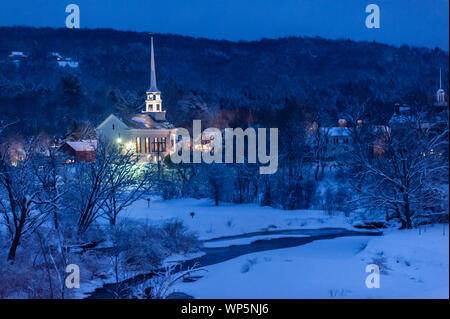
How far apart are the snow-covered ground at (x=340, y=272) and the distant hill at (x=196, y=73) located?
39.7 m

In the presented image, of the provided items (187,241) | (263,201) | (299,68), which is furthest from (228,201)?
(299,68)

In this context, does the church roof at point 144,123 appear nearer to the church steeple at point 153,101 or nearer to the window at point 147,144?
the window at point 147,144

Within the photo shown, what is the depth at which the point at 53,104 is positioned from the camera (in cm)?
6000

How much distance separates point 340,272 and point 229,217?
11.6 metres

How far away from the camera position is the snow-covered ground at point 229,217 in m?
23.9

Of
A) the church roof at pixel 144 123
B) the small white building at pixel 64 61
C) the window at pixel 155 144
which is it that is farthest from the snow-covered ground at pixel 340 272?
the small white building at pixel 64 61

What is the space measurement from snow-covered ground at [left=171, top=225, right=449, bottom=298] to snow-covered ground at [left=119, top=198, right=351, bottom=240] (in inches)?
228

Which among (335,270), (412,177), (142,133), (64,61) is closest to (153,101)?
(142,133)

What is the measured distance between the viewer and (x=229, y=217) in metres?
25.3

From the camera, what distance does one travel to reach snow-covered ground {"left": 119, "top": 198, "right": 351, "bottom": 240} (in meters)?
23.9

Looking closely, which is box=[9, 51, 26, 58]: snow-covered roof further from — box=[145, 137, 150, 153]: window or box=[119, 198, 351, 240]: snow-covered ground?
box=[119, 198, 351, 240]: snow-covered ground

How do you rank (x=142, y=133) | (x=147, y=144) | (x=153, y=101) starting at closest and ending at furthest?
(x=142, y=133) → (x=147, y=144) → (x=153, y=101)

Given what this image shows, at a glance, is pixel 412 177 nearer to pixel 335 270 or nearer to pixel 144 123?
pixel 335 270
